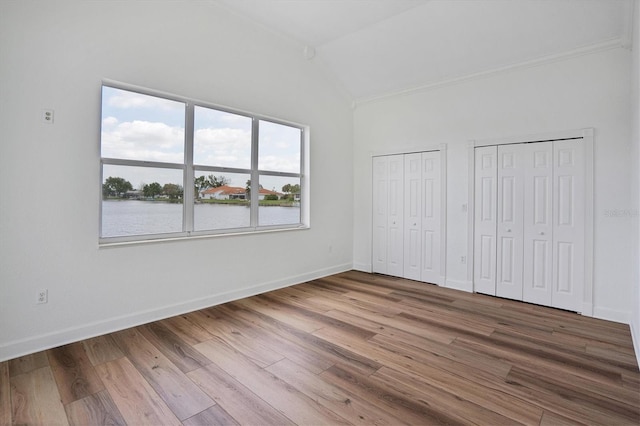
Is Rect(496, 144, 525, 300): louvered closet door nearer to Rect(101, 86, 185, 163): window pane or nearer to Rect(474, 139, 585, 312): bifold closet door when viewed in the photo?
Rect(474, 139, 585, 312): bifold closet door

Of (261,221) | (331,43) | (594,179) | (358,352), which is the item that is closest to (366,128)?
(331,43)

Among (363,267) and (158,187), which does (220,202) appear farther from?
(363,267)

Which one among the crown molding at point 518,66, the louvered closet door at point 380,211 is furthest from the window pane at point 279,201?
the crown molding at point 518,66

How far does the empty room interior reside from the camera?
232 cm

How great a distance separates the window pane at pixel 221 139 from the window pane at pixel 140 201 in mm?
418

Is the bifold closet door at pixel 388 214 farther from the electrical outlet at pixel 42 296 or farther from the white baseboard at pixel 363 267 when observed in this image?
the electrical outlet at pixel 42 296

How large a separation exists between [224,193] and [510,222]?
12.4ft

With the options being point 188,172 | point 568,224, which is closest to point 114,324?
point 188,172

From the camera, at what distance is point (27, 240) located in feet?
8.83

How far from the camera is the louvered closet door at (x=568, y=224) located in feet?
12.4

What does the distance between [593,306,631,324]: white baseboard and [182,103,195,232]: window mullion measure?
4.78 metres

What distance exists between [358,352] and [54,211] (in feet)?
9.56

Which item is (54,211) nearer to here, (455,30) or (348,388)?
(348,388)

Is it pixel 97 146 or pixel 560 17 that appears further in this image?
pixel 560 17
